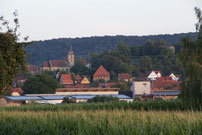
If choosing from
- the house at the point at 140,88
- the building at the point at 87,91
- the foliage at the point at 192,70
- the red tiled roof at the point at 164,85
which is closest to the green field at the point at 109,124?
the foliage at the point at 192,70

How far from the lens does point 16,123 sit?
62.6 ft

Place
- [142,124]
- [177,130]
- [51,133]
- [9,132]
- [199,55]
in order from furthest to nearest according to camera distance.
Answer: [199,55] → [9,132] → [51,133] → [142,124] → [177,130]

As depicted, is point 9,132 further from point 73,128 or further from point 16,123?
point 73,128

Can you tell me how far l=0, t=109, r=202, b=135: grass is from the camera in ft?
44.1

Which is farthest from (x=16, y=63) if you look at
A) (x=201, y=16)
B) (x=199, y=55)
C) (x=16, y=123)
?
(x=201, y=16)

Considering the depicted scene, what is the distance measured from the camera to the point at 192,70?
1436 inches

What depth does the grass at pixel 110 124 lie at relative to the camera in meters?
13.4

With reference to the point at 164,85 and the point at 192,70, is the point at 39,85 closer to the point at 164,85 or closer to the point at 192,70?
the point at 164,85

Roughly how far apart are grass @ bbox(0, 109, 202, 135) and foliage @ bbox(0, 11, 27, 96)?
333cm

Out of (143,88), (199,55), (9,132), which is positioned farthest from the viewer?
(143,88)

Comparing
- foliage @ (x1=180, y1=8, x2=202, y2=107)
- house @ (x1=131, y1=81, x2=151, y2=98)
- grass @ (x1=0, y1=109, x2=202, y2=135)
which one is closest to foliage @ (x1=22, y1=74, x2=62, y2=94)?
house @ (x1=131, y1=81, x2=151, y2=98)

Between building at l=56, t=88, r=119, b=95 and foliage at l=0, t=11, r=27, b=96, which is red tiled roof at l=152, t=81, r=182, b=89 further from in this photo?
foliage at l=0, t=11, r=27, b=96

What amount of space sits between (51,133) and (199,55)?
892 inches

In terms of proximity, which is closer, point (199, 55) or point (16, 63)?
point (16, 63)
